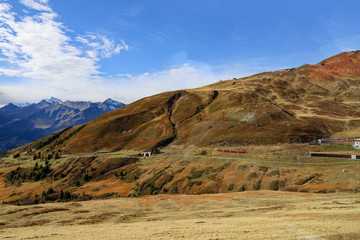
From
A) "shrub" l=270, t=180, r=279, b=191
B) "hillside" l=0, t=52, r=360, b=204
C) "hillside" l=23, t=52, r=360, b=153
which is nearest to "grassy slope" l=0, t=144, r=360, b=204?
"shrub" l=270, t=180, r=279, b=191

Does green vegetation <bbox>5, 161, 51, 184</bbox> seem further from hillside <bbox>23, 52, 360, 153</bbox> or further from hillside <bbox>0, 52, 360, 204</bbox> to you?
hillside <bbox>23, 52, 360, 153</bbox>

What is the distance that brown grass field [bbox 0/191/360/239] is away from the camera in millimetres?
25469

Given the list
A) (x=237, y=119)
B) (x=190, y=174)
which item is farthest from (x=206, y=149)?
(x=237, y=119)

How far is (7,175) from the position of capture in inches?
5017

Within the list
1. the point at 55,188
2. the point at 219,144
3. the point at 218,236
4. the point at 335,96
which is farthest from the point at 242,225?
the point at 335,96

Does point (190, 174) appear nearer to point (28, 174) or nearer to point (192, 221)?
point (192, 221)

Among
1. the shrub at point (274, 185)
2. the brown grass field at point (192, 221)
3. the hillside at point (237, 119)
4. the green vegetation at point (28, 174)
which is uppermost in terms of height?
the hillside at point (237, 119)

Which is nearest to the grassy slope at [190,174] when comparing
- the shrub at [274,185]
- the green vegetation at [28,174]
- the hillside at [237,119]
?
the shrub at [274,185]

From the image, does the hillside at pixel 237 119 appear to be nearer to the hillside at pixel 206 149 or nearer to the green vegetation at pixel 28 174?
the hillside at pixel 206 149

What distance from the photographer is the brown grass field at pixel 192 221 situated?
83.6 ft

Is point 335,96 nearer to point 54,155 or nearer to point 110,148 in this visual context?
point 110,148

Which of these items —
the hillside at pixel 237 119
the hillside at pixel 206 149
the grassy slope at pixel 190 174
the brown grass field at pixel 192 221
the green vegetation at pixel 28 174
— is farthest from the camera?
the green vegetation at pixel 28 174

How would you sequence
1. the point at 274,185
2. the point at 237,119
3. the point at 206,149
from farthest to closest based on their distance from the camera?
the point at 237,119, the point at 206,149, the point at 274,185

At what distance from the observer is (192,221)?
112ft
